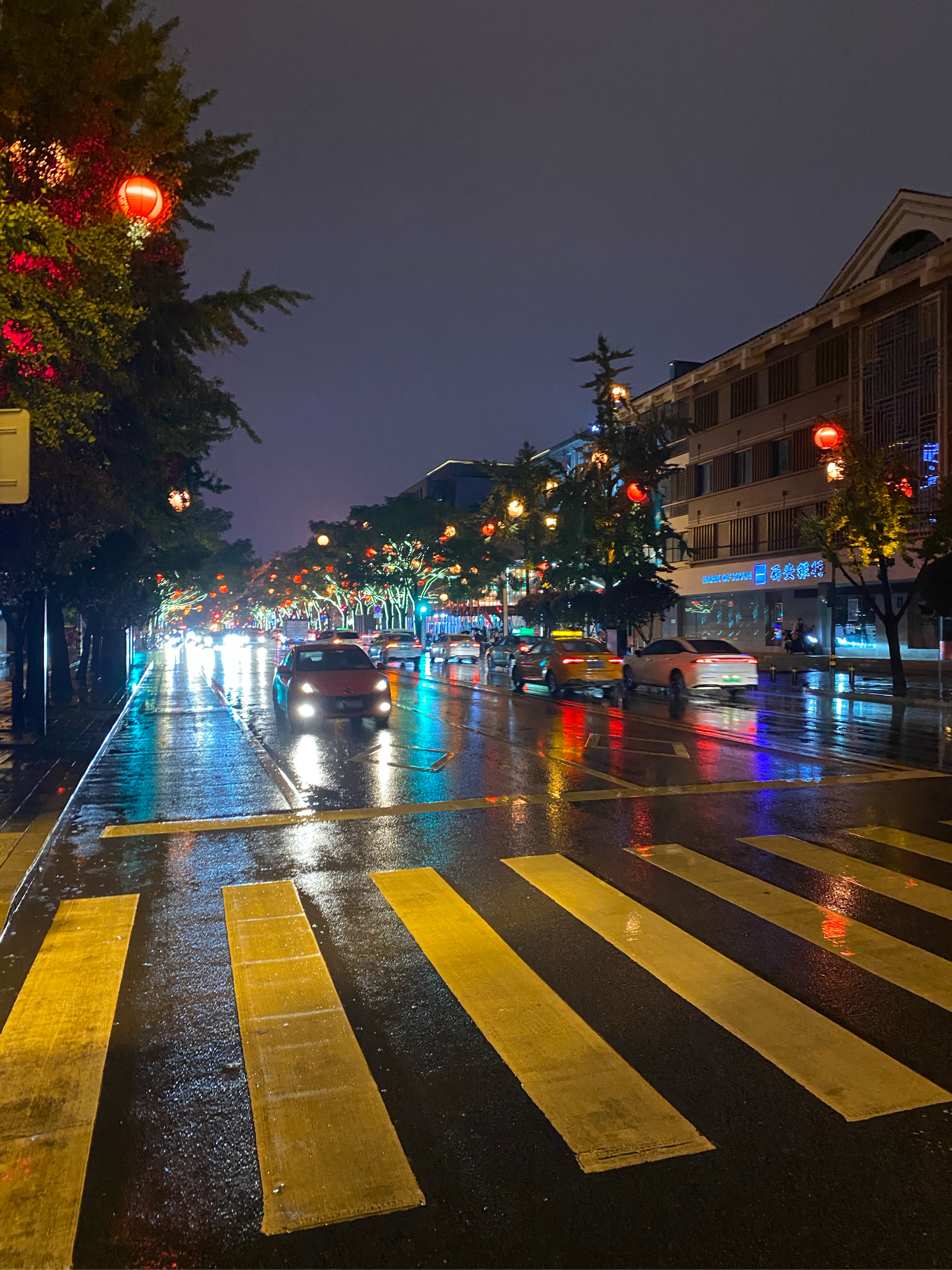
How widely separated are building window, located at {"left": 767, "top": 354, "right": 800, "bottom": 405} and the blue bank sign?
7.56m

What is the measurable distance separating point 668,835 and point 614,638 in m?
35.4

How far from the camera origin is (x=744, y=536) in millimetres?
48906

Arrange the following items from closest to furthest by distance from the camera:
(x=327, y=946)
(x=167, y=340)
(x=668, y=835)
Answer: (x=327, y=946)
(x=668, y=835)
(x=167, y=340)

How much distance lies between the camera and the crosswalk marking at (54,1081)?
10.5 ft

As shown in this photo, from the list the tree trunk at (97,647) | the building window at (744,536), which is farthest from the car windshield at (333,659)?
the building window at (744,536)

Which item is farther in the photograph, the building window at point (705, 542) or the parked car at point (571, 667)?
the building window at point (705, 542)

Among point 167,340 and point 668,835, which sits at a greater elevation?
point 167,340

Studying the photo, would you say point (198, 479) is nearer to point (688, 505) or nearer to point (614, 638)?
point (614, 638)

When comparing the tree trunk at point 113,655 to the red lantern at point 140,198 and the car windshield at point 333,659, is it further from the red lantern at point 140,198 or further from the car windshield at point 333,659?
the red lantern at point 140,198

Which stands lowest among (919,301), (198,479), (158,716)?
(158,716)

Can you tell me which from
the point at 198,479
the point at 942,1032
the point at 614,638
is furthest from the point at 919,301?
the point at 942,1032

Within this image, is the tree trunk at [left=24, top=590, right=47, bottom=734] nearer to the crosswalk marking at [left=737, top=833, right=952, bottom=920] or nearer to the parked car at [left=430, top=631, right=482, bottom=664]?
the crosswalk marking at [left=737, top=833, right=952, bottom=920]

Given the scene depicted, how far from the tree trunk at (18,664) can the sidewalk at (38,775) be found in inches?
11.3

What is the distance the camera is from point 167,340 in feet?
47.3
